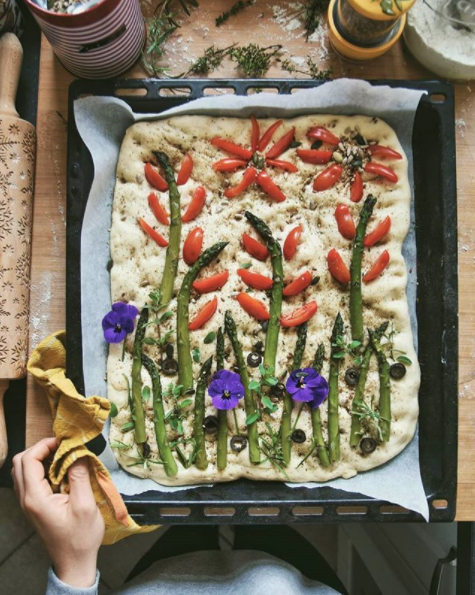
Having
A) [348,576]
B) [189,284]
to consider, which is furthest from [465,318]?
[348,576]

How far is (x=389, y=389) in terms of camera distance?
89.8 inches

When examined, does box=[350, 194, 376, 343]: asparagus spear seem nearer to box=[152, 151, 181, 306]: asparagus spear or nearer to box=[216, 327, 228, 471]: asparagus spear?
box=[216, 327, 228, 471]: asparagus spear

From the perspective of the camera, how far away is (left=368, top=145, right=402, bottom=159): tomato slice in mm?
2316

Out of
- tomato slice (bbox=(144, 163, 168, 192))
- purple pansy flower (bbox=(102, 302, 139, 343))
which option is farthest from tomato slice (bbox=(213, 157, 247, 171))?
purple pansy flower (bbox=(102, 302, 139, 343))

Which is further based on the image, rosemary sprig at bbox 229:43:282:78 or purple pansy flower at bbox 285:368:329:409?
rosemary sprig at bbox 229:43:282:78

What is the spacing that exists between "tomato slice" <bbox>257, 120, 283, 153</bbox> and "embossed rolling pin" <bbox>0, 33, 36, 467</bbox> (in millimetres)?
913

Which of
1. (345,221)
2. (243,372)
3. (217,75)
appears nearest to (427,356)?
(345,221)

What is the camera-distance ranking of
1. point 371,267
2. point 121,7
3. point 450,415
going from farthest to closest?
point 371,267 < point 450,415 < point 121,7

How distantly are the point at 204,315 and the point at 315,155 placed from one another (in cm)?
78

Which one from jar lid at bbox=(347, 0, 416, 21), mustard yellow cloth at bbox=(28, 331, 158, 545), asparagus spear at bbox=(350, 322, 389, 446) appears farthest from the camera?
asparagus spear at bbox=(350, 322, 389, 446)

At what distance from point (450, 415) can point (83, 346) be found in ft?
4.65

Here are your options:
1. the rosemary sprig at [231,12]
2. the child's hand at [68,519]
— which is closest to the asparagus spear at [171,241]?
the rosemary sprig at [231,12]

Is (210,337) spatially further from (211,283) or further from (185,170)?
(185,170)

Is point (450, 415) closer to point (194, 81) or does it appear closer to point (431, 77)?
point (431, 77)
